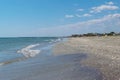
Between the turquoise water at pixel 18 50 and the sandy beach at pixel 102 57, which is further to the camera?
the turquoise water at pixel 18 50

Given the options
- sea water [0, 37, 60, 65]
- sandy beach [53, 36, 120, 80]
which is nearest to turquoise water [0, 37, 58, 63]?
sea water [0, 37, 60, 65]

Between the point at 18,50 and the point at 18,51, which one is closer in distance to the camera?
the point at 18,51

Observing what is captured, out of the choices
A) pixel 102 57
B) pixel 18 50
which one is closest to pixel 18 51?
pixel 18 50

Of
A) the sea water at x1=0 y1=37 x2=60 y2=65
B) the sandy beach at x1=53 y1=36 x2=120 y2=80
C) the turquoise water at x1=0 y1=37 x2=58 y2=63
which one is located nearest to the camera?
the sandy beach at x1=53 y1=36 x2=120 y2=80

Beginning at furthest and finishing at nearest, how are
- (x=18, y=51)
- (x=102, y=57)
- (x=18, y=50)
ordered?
(x=18, y=50), (x=18, y=51), (x=102, y=57)

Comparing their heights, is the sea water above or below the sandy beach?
below

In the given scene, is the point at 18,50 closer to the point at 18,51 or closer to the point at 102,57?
the point at 18,51

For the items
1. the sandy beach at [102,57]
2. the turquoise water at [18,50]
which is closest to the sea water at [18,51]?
the turquoise water at [18,50]

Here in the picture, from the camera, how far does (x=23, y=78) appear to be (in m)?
12.4

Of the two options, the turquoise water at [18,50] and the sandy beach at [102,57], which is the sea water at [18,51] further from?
the sandy beach at [102,57]

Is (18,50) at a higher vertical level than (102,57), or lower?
lower

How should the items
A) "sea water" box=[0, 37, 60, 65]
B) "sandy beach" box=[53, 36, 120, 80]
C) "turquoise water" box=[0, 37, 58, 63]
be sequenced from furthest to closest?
"turquoise water" box=[0, 37, 58, 63], "sea water" box=[0, 37, 60, 65], "sandy beach" box=[53, 36, 120, 80]

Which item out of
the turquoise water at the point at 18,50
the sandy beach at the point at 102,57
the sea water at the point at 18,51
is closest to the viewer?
the sandy beach at the point at 102,57

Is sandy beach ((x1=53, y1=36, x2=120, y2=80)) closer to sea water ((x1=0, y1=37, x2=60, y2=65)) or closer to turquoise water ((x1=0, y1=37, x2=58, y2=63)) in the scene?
sea water ((x1=0, y1=37, x2=60, y2=65))
